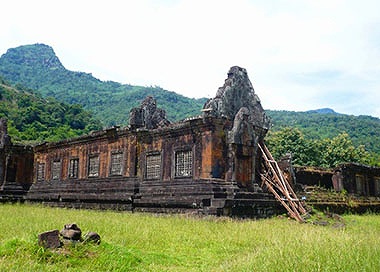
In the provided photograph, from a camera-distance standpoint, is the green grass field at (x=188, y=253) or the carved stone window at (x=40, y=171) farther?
the carved stone window at (x=40, y=171)

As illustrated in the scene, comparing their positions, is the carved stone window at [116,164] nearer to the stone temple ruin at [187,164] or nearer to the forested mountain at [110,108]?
the stone temple ruin at [187,164]

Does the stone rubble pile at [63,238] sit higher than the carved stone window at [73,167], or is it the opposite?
the carved stone window at [73,167]

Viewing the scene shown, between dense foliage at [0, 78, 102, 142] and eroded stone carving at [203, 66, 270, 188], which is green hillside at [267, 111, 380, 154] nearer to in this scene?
dense foliage at [0, 78, 102, 142]

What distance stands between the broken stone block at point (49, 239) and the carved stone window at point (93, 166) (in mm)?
16027

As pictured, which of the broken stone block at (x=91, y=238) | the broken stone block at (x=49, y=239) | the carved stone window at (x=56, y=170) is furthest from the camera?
the carved stone window at (x=56, y=170)

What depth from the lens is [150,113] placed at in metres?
22.0

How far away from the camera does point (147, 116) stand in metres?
21.7

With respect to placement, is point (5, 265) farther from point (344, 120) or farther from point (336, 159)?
point (344, 120)

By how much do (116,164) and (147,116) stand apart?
3.07m

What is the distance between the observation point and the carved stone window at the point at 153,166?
1905 centimetres

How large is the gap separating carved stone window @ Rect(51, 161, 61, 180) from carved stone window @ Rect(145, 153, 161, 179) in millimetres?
9467

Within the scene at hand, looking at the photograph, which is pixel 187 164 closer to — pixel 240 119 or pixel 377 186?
pixel 240 119

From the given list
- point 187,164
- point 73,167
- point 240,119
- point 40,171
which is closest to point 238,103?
point 240,119

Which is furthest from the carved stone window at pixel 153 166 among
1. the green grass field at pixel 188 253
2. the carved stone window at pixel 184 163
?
the green grass field at pixel 188 253
